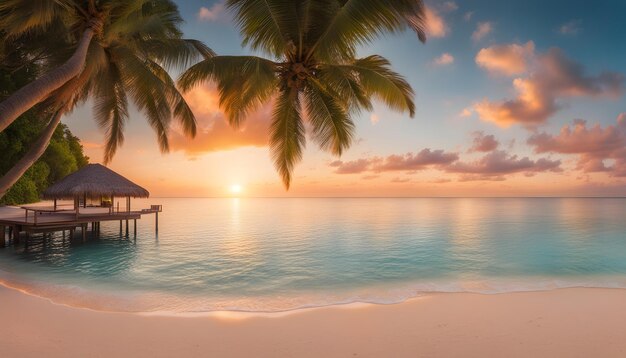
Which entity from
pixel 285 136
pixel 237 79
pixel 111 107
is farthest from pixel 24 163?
pixel 285 136

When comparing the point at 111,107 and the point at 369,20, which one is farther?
the point at 111,107

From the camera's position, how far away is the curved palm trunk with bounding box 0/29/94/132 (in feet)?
17.8

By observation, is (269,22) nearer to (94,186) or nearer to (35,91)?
(35,91)

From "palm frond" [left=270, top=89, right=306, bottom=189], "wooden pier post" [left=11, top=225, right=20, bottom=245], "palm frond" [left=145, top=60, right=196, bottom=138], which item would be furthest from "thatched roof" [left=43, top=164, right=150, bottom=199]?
"palm frond" [left=270, top=89, right=306, bottom=189]

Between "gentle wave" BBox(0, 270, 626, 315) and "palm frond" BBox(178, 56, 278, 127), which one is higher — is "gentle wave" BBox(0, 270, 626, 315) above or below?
below

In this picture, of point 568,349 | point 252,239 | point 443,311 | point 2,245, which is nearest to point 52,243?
point 2,245

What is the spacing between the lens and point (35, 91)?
20.0 feet

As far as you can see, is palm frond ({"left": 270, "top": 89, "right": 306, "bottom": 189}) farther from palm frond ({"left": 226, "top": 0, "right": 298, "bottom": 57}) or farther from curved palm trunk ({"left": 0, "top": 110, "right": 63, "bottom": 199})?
curved palm trunk ({"left": 0, "top": 110, "right": 63, "bottom": 199})

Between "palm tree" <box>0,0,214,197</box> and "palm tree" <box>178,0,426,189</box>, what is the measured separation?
2069 millimetres

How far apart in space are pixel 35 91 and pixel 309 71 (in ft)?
19.4

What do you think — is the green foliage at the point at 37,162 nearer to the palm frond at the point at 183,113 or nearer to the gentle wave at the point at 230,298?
the palm frond at the point at 183,113

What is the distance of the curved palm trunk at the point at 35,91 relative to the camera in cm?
541

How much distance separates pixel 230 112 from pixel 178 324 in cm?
590

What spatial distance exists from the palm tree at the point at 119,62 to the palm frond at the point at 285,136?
144 inches
